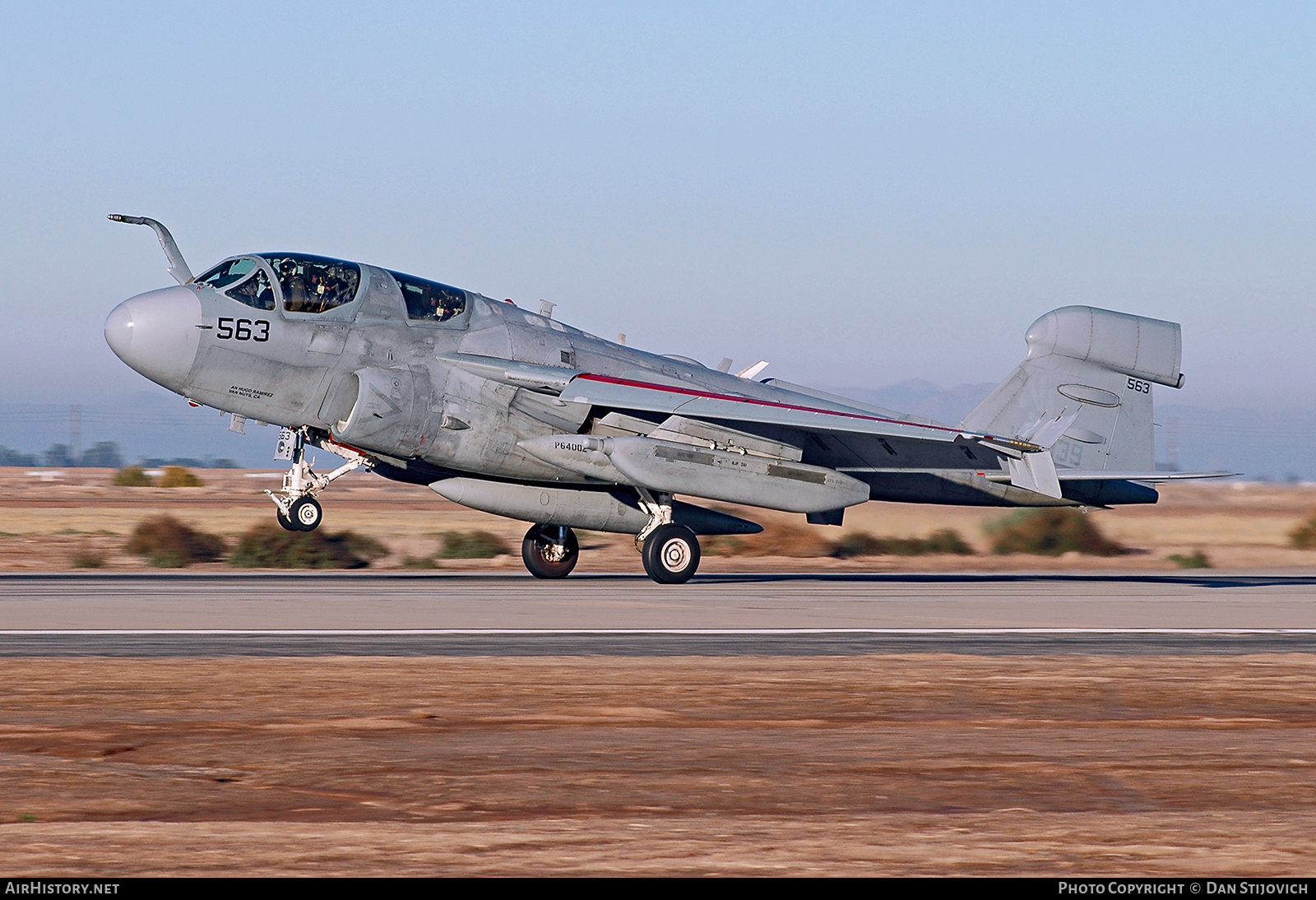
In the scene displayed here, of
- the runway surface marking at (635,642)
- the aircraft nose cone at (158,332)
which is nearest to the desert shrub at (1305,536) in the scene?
the runway surface marking at (635,642)

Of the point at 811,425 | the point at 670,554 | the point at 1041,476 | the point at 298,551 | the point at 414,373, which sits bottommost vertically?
the point at 298,551

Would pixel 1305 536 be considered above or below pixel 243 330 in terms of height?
below

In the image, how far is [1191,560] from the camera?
110 ft

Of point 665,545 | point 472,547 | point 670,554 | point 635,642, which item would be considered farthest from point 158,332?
point 472,547

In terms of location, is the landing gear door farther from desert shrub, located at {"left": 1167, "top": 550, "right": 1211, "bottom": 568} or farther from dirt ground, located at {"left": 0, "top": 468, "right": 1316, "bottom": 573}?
desert shrub, located at {"left": 1167, "top": 550, "right": 1211, "bottom": 568}

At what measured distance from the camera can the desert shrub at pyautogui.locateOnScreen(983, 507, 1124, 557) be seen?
33.1 m

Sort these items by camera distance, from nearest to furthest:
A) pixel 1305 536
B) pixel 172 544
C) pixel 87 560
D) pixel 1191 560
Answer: pixel 87 560 < pixel 172 544 < pixel 1191 560 < pixel 1305 536

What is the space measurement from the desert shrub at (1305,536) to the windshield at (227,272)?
2872cm

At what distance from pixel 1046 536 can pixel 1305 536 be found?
28.5 ft

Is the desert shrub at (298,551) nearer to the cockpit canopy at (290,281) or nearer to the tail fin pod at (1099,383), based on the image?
the cockpit canopy at (290,281)

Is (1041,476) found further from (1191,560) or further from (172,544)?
(172,544)

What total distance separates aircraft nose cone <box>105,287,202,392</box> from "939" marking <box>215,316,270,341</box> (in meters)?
0.31

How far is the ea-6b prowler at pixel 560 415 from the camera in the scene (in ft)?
63.5

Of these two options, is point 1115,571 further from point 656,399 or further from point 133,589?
point 133,589
